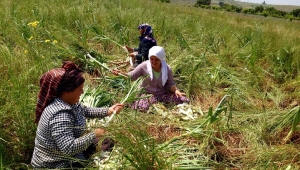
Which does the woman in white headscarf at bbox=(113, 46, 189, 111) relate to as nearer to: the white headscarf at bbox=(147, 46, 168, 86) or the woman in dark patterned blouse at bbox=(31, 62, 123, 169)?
the white headscarf at bbox=(147, 46, 168, 86)

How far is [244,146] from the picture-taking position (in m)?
2.21

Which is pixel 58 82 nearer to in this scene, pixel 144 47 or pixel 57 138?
pixel 57 138

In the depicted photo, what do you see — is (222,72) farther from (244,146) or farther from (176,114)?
(244,146)

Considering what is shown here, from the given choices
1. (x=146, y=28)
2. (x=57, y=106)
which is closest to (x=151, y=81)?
(x=146, y=28)

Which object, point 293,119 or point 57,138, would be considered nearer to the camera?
point 57,138

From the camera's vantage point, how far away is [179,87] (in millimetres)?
3336

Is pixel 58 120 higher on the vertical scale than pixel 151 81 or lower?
higher

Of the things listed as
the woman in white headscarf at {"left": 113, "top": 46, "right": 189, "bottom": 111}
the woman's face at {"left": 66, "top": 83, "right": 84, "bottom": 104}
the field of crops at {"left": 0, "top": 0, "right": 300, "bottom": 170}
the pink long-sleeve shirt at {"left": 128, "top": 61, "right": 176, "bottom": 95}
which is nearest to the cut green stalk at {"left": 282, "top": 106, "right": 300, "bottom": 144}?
the field of crops at {"left": 0, "top": 0, "right": 300, "bottom": 170}

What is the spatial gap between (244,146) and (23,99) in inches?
67.2

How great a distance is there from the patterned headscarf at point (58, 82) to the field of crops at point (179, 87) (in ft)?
1.14

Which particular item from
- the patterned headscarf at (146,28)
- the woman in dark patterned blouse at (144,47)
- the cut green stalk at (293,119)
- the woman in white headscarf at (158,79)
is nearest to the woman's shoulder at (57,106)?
the woman in white headscarf at (158,79)

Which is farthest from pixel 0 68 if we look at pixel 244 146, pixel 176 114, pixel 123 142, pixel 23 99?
pixel 244 146

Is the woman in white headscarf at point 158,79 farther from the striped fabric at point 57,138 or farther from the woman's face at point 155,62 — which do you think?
the striped fabric at point 57,138

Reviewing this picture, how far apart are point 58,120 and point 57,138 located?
0.10 meters
